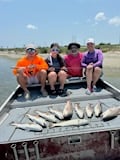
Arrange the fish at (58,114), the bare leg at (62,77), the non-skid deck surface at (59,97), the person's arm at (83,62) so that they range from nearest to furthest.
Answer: the fish at (58,114), the non-skid deck surface at (59,97), the bare leg at (62,77), the person's arm at (83,62)

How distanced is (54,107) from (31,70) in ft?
5.67

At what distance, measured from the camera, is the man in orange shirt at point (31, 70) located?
7475mm

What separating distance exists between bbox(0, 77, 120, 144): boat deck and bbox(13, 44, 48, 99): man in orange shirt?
0.26 meters

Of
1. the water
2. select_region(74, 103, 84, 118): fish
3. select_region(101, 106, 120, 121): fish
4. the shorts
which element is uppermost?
the shorts

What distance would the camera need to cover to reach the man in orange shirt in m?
7.47

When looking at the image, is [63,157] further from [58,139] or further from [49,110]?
[49,110]

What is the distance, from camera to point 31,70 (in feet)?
25.6

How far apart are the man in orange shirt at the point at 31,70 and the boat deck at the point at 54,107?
0.85 ft

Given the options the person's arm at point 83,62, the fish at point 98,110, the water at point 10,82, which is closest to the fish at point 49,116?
the fish at point 98,110

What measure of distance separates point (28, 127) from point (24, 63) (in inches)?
121

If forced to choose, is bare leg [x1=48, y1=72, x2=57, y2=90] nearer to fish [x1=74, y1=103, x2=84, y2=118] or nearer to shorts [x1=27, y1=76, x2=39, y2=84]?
shorts [x1=27, y1=76, x2=39, y2=84]

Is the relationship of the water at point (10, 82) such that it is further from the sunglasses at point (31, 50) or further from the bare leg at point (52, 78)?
the bare leg at point (52, 78)

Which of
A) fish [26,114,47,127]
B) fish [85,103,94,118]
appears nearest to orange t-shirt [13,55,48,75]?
fish [85,103,94,118]

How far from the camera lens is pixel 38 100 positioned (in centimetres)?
702
